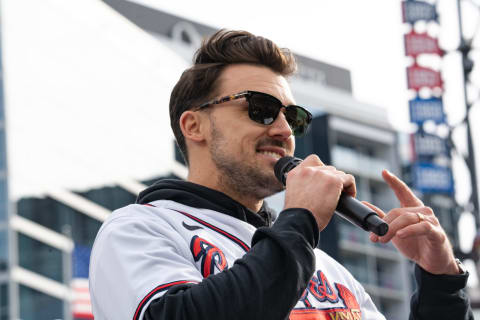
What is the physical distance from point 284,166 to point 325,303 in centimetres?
48

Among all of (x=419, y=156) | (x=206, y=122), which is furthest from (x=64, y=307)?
(x=206, y=122)

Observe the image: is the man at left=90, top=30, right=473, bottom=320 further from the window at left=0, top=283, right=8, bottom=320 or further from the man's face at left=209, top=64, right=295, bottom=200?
the window at left=0, top=283, right=8, bottom=320

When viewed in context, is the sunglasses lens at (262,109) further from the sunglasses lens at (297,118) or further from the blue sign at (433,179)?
the blue sign at (433,179)

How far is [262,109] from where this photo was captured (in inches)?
122

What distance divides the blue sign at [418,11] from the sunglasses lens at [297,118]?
47.9ft

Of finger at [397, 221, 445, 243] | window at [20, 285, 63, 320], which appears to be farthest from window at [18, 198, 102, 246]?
finger at [397, 221, 445, 243]

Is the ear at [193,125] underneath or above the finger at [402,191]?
above

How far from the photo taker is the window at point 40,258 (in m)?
30.6

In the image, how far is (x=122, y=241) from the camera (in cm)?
246

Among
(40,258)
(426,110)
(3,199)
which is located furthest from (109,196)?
(426,110)

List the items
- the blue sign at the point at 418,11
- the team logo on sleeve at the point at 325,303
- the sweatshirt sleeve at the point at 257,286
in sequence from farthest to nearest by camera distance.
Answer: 1. the blue sign at the point at 418,11
2. the team logo on sleeve at the point at 325,303
3. the sweatshirt sleeve at the point at 257,286

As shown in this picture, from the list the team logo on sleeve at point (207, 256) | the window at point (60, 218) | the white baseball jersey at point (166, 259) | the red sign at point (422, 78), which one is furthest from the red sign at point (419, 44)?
the window at point (60, 218)

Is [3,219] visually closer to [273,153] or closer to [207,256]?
[273,153]

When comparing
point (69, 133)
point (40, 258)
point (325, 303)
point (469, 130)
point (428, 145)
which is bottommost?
point (40, 258)
